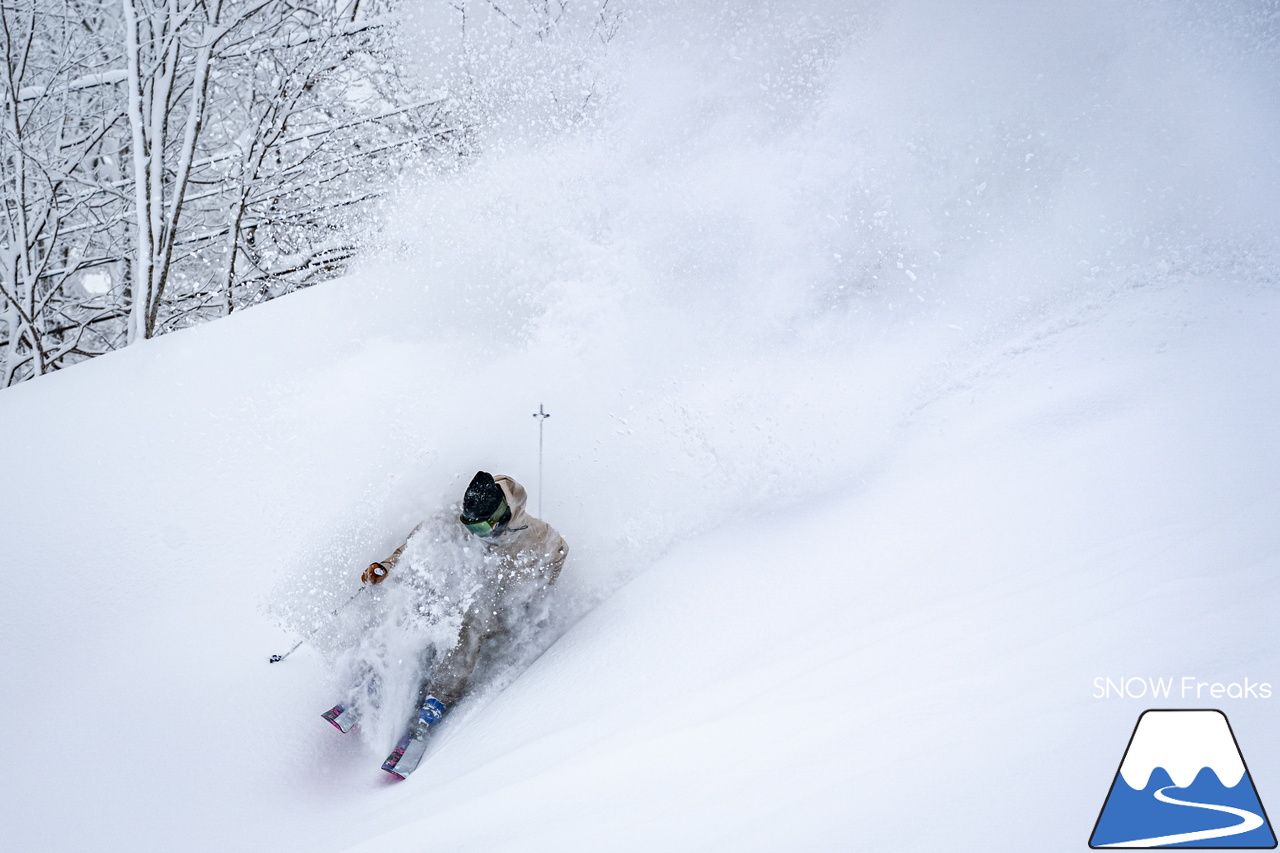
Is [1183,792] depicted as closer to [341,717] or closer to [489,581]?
[489,581]

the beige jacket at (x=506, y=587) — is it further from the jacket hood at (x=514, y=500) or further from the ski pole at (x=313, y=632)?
the ski pole at (x=313, y=632)

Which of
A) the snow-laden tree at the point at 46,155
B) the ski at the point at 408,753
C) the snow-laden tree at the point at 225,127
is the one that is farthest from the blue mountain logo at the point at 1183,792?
the snow-laden tree at the point at 46,155

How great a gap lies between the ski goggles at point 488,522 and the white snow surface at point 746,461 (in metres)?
0.70

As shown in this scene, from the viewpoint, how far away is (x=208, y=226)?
18.3 feet

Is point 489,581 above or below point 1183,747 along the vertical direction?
above

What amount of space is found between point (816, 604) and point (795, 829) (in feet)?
2.94

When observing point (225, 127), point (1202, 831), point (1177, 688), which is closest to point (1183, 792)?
point (1202, 831)

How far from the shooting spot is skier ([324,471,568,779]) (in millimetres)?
2537

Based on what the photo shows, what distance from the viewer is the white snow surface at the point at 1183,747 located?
5.24 feet

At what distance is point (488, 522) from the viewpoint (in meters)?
2.53

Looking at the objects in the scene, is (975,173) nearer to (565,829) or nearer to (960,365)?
(960,365)

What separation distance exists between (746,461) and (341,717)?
217cm

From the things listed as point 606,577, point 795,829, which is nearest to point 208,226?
Answer: point 606,577

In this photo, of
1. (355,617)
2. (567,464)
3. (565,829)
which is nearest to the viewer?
(565,829)
